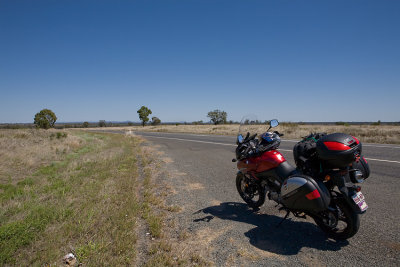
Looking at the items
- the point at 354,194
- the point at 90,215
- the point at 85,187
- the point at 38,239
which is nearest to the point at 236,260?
the point at 354,194

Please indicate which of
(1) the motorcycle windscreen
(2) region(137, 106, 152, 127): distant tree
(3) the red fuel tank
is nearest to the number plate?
(1) the motorcycle windscreen

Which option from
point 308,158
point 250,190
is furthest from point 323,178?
point 250,190

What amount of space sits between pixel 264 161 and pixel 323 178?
92cm

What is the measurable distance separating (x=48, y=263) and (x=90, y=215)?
4.07 ft

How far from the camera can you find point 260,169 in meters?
3.65

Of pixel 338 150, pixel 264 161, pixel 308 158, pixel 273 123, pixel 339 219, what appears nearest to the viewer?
pixel 338 150

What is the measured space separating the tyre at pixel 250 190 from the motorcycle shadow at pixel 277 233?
178mm

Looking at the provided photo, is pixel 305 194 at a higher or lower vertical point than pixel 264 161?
lower

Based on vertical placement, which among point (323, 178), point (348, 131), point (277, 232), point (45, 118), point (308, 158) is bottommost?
point (277, 232)

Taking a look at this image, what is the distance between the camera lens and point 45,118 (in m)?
49.7

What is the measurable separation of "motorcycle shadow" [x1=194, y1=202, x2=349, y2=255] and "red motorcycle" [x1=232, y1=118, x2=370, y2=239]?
220mm

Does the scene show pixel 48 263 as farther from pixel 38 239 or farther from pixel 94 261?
pixel 38 239

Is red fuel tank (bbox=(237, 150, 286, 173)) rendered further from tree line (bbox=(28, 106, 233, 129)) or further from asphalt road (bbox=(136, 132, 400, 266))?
tree line (bbox=(28, 106, 233, 129))

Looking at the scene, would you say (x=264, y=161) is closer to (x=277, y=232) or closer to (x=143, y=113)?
(x=277, y=232)
